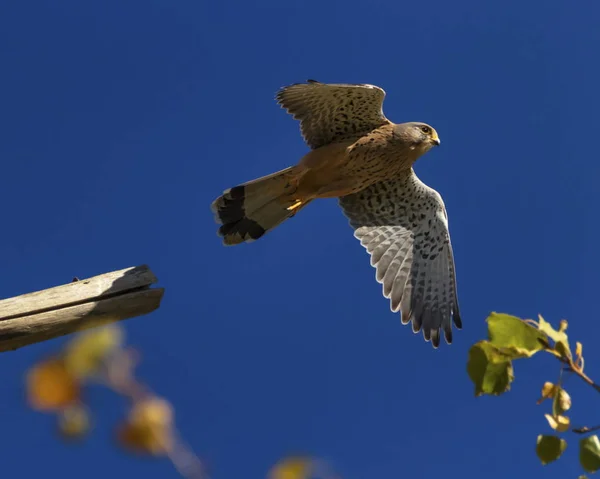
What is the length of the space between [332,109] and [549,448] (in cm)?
551

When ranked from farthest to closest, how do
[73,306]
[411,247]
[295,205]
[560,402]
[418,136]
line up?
[411,247]
[418,136]
[295,205]
[73,306]
[560,402]

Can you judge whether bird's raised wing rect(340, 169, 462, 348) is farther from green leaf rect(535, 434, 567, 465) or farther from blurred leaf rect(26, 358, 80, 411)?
blurred leaf rect(26, 358, 80, 411)

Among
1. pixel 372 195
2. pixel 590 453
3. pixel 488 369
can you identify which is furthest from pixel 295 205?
pixel 590 453

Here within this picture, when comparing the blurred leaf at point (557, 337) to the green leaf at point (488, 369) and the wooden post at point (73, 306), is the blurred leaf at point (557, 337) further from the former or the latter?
the wooden post at point (73, 306)

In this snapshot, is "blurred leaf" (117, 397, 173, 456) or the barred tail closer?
"blurred leaf" (117, 397, 173, 456)

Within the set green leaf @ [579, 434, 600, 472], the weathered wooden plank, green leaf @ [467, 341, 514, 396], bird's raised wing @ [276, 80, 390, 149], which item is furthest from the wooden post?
bird's raised wing @ [276, 80, 390, 149]

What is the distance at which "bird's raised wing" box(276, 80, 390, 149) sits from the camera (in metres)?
6.06

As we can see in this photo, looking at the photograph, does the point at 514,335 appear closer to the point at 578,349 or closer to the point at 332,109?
the point at 578,349

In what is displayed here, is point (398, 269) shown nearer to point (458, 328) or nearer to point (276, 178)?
point (458, 328)

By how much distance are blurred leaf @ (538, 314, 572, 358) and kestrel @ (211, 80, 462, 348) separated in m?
5.03

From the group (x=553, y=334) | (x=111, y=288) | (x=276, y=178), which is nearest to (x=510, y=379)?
(x=553, y=334)

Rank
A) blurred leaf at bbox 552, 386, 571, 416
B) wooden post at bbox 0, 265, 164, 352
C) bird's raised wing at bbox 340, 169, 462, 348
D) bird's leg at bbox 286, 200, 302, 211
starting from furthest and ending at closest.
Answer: bird's raised wing at bbox 340, 169, 462, 348
bird's leg at bbox 286, 200, 302, 211
wooden post at bbox 0, 265, 164, 352
blurred leaf at bbox 552, 386, 571, 416

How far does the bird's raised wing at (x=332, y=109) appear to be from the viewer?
606 cm

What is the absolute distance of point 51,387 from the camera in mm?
462
